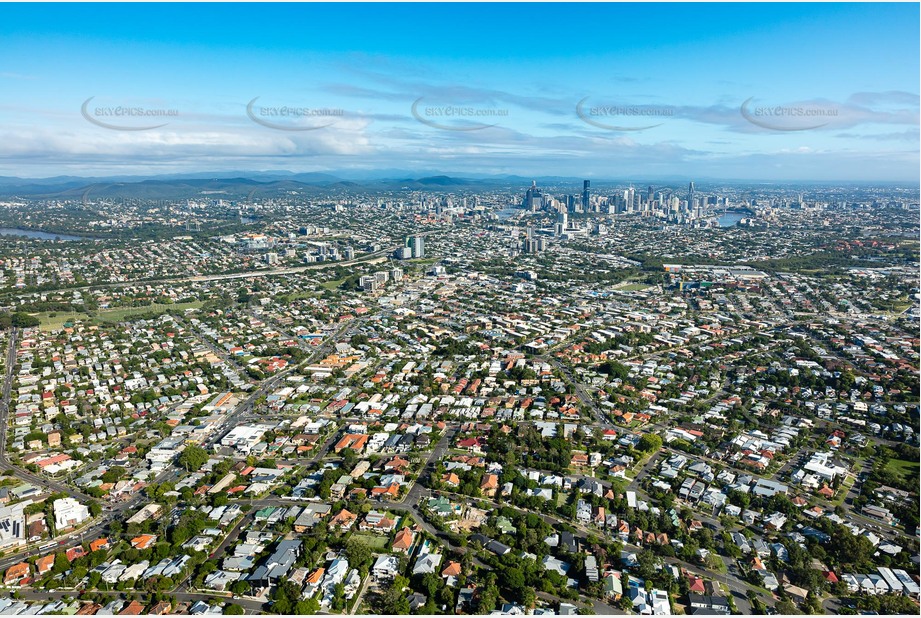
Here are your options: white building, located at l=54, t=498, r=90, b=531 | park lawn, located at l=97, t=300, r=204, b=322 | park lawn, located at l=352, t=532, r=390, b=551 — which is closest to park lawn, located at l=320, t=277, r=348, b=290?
park lawn, located at l=97, t=300, r=204, b=322

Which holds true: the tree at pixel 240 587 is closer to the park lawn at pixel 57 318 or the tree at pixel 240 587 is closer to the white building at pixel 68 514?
the white building at pixel 68 514

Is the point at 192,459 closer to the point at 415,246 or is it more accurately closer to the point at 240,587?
the point at 240,587

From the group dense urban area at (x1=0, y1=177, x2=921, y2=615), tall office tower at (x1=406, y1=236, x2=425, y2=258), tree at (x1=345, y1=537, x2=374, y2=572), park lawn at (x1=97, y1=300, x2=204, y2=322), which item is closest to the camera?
dense urban area at (x1=0, y1=177, x2=921, y2=615)

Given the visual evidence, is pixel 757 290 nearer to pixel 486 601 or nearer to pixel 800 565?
pixel 800 565

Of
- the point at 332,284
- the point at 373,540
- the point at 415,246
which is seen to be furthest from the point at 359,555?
the point at 415,246

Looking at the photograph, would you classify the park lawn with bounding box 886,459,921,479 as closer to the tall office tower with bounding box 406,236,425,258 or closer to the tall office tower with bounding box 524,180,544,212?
the tall office tower with bounding box 406,236,425,258
